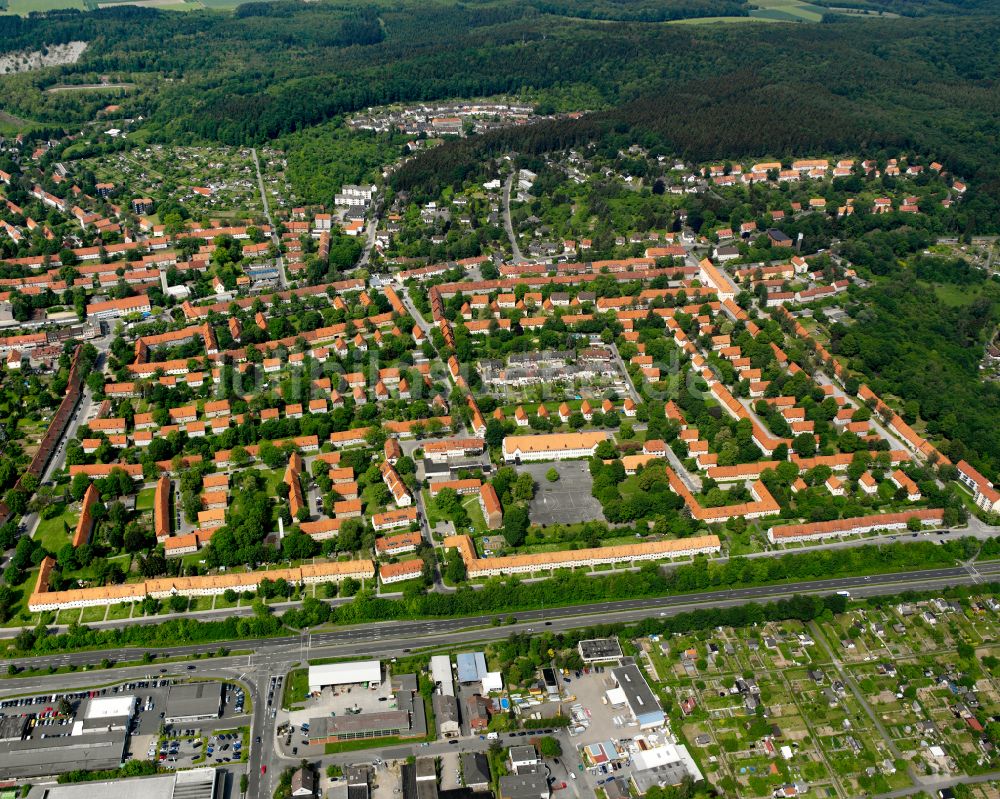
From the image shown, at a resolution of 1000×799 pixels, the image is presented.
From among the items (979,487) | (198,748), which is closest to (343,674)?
(198,748)

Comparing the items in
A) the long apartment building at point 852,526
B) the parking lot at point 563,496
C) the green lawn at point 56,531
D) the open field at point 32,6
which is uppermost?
the open field at point 32,6

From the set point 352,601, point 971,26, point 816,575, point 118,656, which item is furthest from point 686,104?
point 118,656

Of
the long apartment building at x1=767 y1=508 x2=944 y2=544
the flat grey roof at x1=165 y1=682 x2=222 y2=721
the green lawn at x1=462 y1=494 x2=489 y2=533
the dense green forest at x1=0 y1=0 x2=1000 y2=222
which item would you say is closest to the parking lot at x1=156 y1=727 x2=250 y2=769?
the flat grey roof at x1=165 y1=682 x2=222 y2=721

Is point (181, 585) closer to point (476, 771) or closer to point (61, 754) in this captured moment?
point (61, 754)

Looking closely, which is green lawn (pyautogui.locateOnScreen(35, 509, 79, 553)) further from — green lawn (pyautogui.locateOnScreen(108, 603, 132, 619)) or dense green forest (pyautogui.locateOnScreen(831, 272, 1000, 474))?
dense green forest (pyautogui.locateOnScreen(831, 272, 1000, 474))

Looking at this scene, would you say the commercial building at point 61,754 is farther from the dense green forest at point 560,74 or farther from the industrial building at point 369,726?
the dense green forest at point 560,74

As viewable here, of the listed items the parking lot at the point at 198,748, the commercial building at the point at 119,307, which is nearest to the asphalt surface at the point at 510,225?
the commercial building at the point at 119,307
